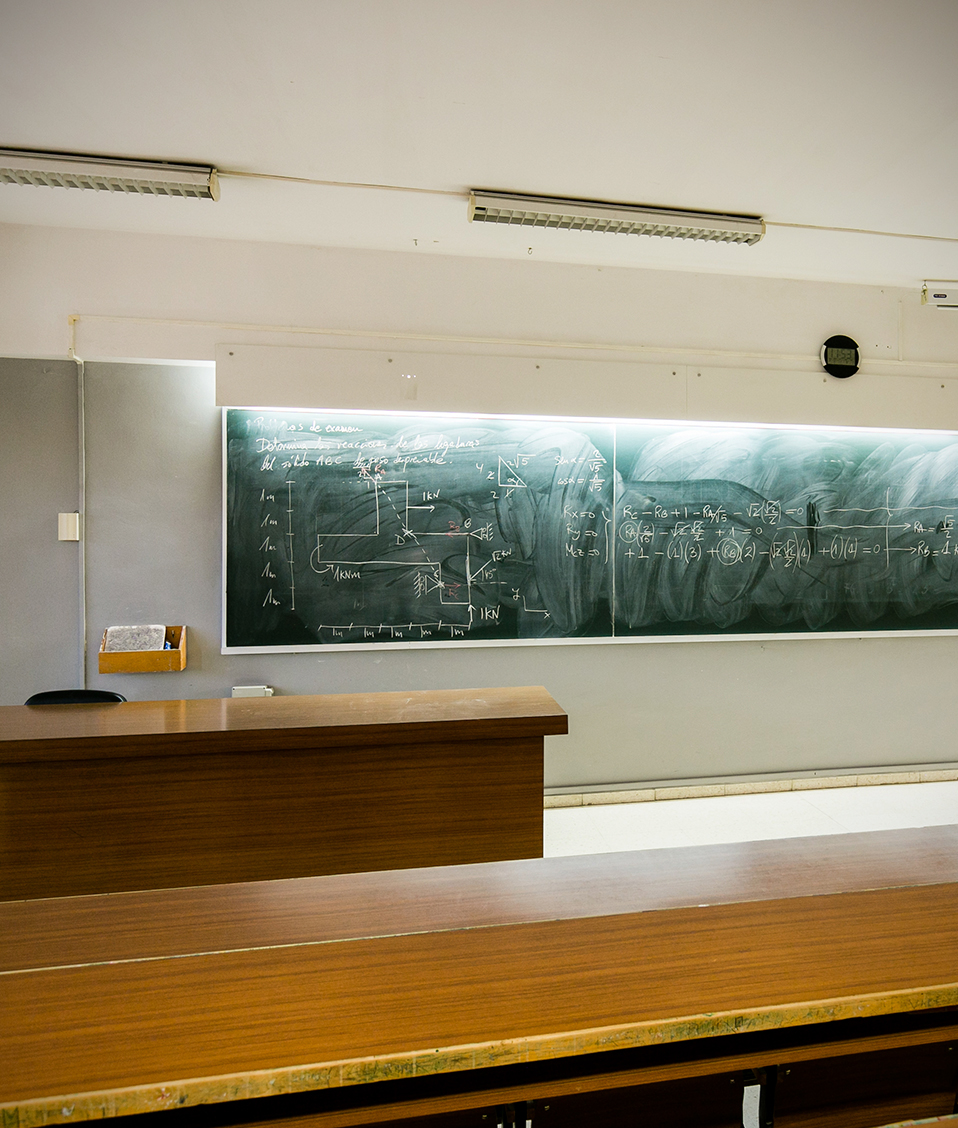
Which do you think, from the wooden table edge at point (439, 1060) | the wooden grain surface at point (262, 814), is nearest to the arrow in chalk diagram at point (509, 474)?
the wooden grain surface at point (262, 814)

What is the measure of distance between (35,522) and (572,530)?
9.42 feet

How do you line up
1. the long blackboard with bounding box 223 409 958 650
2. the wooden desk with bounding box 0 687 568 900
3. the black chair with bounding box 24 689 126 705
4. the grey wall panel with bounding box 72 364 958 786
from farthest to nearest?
the long blackboard with bounding box 223 409 958 650, the grey wall panel with bounding box 72 364 958 786, the black chair with bounding box 24 689 126 705, the wooden desk with bounding box 0 687 568 900

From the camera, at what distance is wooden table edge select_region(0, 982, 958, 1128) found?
820mm

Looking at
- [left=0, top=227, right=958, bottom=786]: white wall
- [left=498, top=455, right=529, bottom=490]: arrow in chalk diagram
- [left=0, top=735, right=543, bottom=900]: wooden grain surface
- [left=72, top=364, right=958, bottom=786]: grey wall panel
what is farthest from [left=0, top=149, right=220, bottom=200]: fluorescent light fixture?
[left=0, top=735, right=543, bottom=900]: wooden grain surface

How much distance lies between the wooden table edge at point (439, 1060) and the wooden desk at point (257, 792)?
1.52 meters

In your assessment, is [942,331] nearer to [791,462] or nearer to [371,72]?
[791,462]

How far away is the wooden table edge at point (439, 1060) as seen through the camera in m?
0.82

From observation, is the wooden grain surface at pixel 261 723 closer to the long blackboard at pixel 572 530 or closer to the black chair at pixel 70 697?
the black chair at pixel 70 697

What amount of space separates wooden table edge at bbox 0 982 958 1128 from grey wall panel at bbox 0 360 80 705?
3.08m

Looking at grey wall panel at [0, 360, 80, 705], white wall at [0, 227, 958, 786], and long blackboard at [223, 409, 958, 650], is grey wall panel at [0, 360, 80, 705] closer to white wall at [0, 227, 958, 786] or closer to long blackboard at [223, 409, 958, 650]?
white wall at [0, 227, 958, 786]

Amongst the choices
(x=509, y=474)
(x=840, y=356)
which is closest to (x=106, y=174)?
(x=509, y=474)

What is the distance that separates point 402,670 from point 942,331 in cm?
397

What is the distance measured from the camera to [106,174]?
8.79 feet

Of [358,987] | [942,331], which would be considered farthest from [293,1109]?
[942,331]
